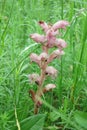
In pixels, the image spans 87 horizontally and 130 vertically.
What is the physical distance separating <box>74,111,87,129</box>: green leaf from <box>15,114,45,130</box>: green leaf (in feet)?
0.55

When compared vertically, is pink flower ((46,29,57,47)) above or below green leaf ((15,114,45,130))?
above

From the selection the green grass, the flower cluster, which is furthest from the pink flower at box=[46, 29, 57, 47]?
the green grass

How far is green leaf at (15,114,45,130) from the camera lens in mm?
1792

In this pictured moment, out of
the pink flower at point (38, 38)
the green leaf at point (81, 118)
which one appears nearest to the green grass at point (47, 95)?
the green leaf at point (81, 118)

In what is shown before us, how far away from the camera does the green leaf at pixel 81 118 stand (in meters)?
1.81

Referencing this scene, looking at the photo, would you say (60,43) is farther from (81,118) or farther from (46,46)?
(81,118)

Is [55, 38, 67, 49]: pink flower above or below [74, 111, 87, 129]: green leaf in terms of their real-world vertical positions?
above

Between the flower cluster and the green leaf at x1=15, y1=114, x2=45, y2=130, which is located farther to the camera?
the flower cluster

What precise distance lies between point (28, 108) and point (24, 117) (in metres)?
0.07

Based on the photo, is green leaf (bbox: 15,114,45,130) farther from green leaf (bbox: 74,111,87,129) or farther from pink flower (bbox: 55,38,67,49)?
pink flower (bbox: 55,38,67,49)

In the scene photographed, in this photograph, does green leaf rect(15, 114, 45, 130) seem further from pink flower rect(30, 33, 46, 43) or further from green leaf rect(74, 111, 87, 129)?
pink flower rect(30, 33, 46, 43)

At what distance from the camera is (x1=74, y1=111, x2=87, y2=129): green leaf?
1806mm

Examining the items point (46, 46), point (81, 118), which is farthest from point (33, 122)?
point (46, 46)

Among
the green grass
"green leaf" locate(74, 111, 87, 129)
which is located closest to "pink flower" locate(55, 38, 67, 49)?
the green grass
